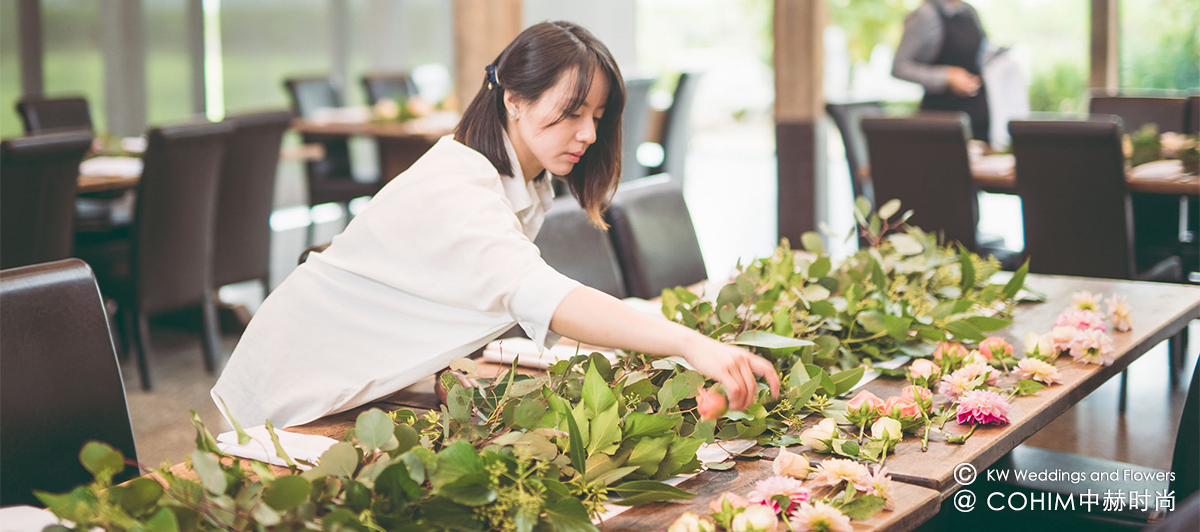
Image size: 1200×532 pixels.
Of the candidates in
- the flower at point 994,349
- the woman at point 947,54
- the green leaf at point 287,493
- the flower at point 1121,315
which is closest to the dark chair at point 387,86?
the woman at point 947,54

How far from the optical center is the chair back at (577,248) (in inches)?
88.0

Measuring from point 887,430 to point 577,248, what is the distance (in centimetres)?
116

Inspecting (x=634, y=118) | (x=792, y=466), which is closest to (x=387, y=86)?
(x=634, y=118)

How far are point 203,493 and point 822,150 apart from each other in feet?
15.5

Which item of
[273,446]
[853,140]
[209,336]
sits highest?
[853,140]

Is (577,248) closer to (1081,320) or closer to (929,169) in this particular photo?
(1081,320)

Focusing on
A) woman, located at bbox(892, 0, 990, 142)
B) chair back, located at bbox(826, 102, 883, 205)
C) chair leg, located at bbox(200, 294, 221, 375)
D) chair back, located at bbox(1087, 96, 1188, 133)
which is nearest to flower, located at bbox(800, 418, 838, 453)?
chair back, located at bbox(826, 102, 883, 205)

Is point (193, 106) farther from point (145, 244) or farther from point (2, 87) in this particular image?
point (145, 244)

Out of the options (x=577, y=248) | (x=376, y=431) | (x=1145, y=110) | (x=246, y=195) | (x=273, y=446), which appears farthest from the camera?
(x=1145, y=110)

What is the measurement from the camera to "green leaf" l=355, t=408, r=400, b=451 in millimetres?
996

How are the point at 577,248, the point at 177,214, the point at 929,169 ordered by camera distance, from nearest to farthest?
the point at 577,248
the point at 929,169
the point at 177,214

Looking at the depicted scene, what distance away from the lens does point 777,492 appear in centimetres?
104

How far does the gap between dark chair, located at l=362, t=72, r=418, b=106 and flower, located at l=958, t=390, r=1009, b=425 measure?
19.5 feet

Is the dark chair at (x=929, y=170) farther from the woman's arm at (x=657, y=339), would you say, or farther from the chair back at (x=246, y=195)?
the woman's arm at (x=657, y=339)
